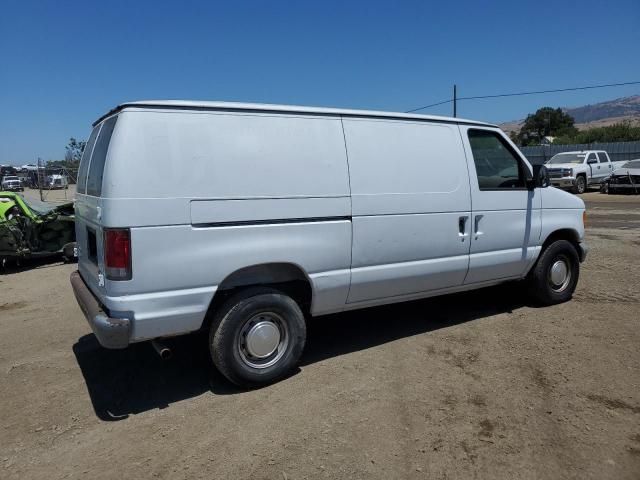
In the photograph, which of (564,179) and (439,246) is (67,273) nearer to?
(439,246)

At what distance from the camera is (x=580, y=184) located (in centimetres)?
2327

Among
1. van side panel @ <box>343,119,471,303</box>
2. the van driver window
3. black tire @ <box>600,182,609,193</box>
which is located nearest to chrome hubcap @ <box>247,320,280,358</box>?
van side panel @ <box>343,119,471,303</box>

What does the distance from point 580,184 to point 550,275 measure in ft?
65.3

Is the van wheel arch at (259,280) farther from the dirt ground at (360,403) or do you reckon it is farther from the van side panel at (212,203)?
the dirt ground at (360,403)

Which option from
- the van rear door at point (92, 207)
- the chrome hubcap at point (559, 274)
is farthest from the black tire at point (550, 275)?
the van rear door at point (92, 207)

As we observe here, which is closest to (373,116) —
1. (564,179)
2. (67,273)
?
(67,273)

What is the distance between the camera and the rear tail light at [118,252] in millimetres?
3418

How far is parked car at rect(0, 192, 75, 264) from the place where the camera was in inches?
340

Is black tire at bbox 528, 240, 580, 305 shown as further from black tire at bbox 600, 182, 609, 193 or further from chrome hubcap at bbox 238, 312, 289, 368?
black tire at bbox 600, 182, 609, 193

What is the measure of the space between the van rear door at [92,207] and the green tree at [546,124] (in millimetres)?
78745

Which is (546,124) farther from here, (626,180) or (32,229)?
(32,229)

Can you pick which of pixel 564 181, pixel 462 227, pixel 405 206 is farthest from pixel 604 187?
pixel 405 206

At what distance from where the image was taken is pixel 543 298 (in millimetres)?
5910

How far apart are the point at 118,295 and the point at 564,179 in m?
22.9
